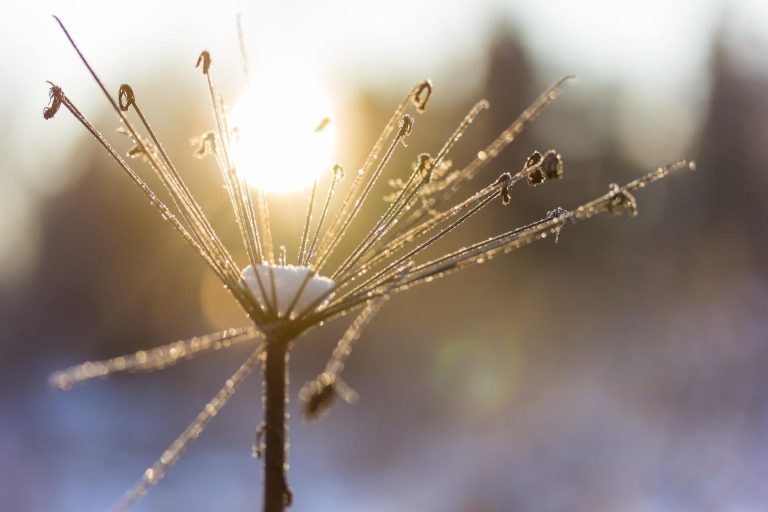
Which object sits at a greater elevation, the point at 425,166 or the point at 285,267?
the point at 425,166

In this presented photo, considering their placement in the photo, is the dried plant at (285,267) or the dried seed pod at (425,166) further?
the dried seed pod at (425,166)

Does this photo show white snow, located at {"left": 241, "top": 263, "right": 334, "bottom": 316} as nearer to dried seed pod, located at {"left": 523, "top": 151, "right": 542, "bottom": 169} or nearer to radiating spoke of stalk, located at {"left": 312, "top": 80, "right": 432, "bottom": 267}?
radiating spoke of stalk, located at {"left": 312, "top": 80, "right": 432, "bottom": 267}

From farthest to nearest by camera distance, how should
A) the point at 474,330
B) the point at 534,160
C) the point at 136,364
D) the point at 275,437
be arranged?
the point at 474,330 < the point at 534,160 < the point at 275,437 < the point at 136,364

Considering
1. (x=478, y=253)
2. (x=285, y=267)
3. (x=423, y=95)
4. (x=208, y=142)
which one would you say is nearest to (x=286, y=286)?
(x=285, y=267)

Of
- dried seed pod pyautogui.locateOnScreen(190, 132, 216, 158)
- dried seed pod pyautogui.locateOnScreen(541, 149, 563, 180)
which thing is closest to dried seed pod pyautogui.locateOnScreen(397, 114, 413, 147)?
dried seed pod pyautogui.locateOnScreen(541, 149, 563, 180)

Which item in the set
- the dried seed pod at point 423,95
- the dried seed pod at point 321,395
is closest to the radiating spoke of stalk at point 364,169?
the dried seed pod at point 423,95

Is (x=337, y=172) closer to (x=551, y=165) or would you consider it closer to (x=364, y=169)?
(x=364, y=169)

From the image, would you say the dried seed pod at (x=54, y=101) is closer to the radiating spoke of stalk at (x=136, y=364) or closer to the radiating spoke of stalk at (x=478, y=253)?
the radiating spoke of stalk at (x=136, y=364)

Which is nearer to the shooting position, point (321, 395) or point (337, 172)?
point (321, 395)

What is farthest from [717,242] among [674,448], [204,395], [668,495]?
[204,395]
